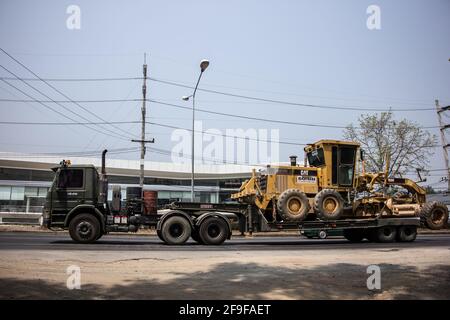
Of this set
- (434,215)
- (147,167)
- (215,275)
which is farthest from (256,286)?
(147,167)

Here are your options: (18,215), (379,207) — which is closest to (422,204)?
(379,207)

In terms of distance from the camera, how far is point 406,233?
16.0m

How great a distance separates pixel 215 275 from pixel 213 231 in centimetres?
635

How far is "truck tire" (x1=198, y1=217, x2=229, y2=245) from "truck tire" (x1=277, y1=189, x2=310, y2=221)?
87.9 inches

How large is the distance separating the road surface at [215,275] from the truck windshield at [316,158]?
5.44 m

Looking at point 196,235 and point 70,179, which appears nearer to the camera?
point 70,179

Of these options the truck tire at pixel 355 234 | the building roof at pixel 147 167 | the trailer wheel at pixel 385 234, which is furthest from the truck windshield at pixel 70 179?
the building roof at pixel 147 167

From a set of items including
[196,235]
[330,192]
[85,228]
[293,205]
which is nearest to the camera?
[85,228]

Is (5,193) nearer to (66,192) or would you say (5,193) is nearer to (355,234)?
(66,192)

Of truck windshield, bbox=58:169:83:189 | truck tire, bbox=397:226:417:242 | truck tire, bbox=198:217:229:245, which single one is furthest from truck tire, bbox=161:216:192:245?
truck tire, bbox=397:226:417:242

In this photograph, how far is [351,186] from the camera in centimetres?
1536

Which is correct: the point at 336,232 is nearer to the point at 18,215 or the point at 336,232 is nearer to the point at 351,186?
the point at 351,186

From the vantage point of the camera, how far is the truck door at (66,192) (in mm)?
12920
